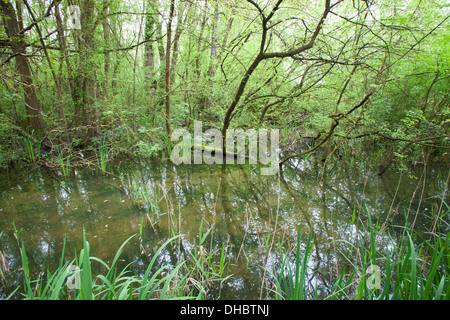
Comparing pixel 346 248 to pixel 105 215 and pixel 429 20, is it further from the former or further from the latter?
pixel 429 20

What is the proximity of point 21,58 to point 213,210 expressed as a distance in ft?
14.9

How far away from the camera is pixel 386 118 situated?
511 cm

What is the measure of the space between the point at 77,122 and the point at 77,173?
1.73 metres

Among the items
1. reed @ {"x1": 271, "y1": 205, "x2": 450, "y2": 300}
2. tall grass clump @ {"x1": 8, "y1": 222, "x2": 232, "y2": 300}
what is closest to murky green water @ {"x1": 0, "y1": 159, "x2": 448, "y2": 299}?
tall grass clump @ {"x1": 8, "y1": 222, "x2": 232, "y2": 300}

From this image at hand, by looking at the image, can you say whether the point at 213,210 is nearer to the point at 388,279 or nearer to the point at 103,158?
the point at 388,279

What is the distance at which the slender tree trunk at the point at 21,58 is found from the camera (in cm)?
330

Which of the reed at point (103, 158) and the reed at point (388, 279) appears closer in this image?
the reed at point (388, 279)

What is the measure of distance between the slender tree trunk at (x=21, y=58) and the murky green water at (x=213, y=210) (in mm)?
1219

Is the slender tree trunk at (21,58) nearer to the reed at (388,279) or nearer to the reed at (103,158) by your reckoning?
the reed at (103,158)

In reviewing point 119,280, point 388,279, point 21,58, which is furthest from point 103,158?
point 388,279

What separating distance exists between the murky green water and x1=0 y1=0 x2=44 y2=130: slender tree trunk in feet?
4.00

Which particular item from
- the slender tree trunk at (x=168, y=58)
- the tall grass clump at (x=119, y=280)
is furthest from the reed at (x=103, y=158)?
the tall grass clump at (x=119, y=280)

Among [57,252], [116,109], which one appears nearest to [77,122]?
[116,109]

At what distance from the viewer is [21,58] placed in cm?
399
